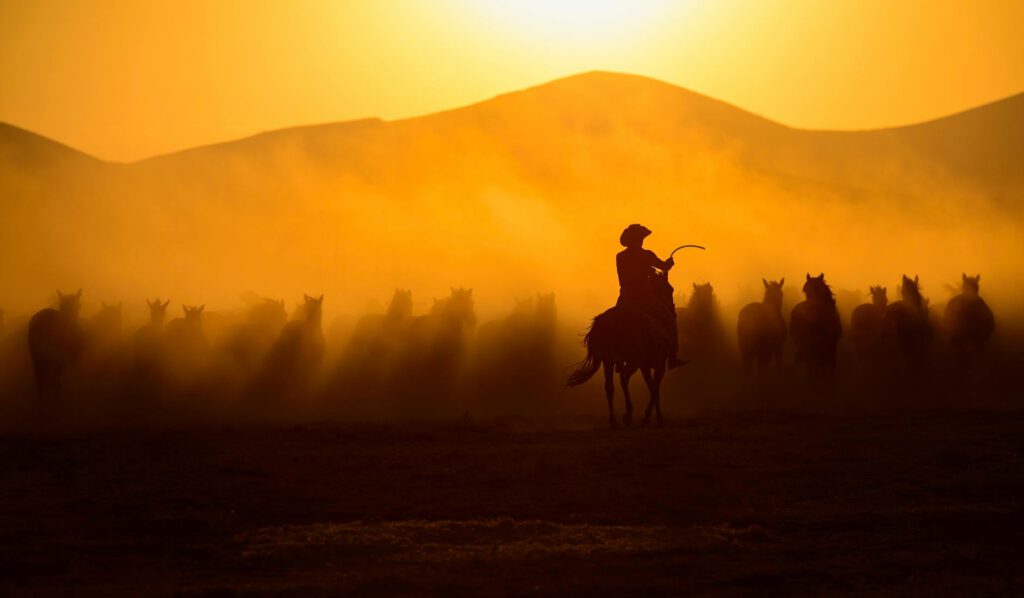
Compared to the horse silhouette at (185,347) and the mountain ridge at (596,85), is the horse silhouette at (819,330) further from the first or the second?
the mountain ridge at (596,85)

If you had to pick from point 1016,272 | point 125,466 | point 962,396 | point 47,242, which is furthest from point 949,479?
point 47,242

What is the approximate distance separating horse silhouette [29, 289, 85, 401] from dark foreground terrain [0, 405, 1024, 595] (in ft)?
34.1

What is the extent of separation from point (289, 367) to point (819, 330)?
445 inches

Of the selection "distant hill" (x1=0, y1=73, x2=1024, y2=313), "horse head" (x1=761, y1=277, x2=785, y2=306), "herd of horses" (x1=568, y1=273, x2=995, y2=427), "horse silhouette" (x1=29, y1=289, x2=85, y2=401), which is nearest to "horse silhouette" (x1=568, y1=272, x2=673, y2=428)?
"herd of horses" (x1=568, y1=273, x2=995, y2=427)

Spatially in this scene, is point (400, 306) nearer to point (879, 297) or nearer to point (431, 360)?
point (431, 360)

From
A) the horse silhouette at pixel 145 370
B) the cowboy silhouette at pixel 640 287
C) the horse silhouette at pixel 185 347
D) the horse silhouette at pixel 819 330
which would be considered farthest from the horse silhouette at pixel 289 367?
the cowboy silhouette at pixel 640 287

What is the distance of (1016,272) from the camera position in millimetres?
86812

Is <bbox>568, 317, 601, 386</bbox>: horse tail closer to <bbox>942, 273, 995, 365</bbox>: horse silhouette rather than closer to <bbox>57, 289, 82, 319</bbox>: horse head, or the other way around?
<bbox>57, 289, 82, 319</bbox>: horse head

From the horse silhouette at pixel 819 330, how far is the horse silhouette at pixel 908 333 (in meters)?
2.10

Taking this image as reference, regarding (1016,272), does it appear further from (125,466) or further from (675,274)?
(125,466)

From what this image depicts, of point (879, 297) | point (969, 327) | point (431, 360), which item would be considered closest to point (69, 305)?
point (431, 360)

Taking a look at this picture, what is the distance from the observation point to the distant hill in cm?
10256

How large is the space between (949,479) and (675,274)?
78.2 metres

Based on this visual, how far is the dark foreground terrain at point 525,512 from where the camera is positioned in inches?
425
